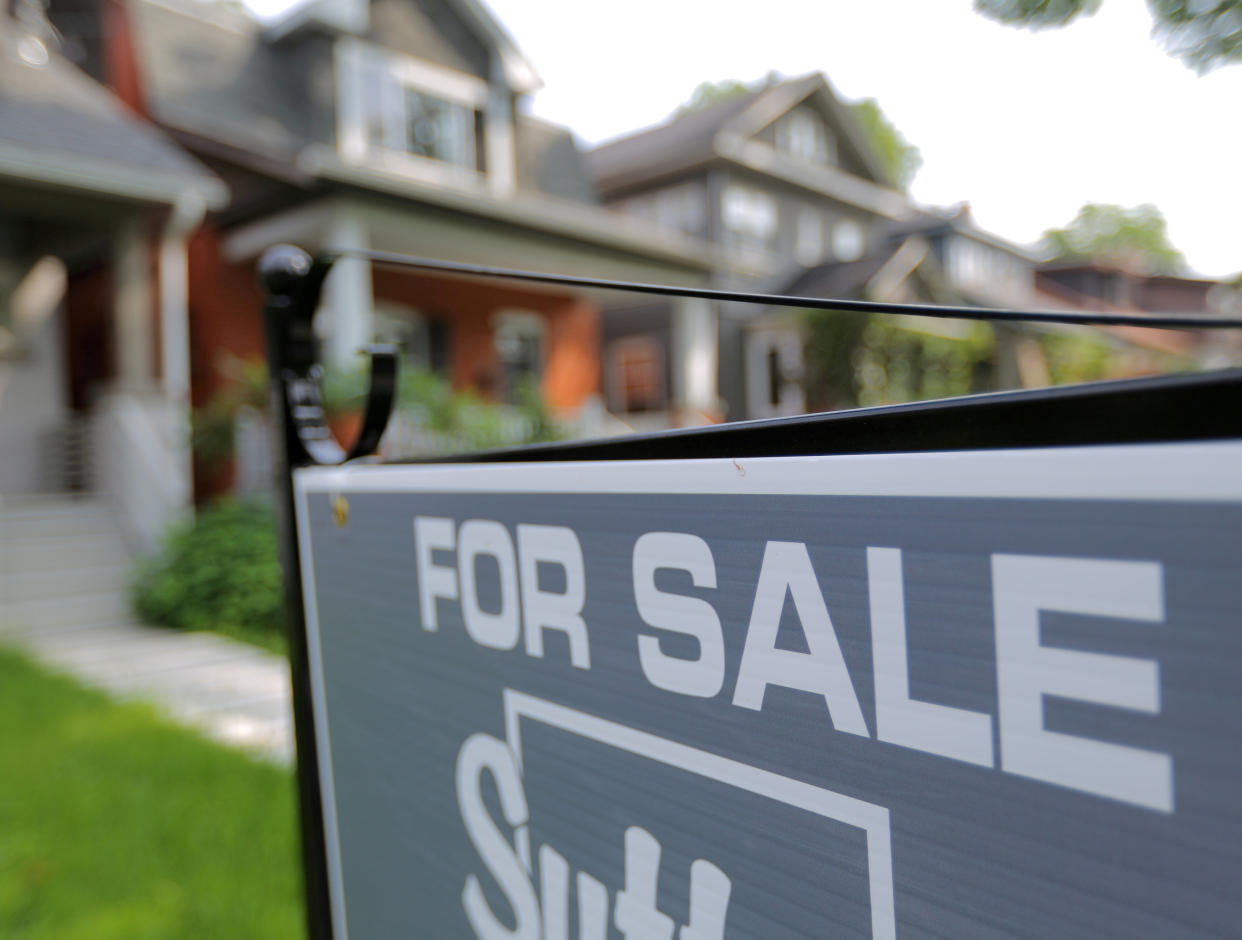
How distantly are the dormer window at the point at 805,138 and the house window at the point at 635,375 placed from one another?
221 inches

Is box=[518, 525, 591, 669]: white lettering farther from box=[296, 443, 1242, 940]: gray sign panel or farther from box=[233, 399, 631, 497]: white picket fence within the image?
box=[233, 399, 631, 497]: white picket fence

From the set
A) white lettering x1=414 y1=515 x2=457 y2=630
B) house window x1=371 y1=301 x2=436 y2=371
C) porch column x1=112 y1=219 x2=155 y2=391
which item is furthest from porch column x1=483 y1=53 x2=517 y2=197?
white lettering x1=414 y1=515 x2=457 y2=630

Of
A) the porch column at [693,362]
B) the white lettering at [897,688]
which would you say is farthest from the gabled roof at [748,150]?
the white lettering at [897,688]

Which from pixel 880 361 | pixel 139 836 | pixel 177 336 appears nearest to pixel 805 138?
pixel 880 361

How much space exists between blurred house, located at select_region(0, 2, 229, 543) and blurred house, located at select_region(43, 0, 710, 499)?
2.44 ft

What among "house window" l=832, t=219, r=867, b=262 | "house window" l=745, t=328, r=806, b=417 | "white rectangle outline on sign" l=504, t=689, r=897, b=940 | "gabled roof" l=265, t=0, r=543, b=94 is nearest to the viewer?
"white rectangle outline on sign" l=504, t=689, r=897, b=940

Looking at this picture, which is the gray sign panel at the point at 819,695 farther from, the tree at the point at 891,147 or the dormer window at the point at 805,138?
the tree at the point at 891,147

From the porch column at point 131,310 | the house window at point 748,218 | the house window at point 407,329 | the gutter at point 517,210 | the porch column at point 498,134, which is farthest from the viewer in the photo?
the house window at point 748,218

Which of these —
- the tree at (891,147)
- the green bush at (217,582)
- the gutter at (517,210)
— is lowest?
the green bush at (217,582)

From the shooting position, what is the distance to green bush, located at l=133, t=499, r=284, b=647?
632cm

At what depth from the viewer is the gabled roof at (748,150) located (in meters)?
17.6

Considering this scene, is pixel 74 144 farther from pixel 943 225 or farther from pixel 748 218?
pixel 943 225

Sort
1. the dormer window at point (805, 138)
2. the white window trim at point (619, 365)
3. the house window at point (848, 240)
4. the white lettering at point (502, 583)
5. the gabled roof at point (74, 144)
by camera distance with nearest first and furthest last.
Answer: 1. the white lettering at point (502, 583)
2. the gabled roof at point (74, 144)
3. the white window trim at point (619, 365)
4. the dormer window at point (805, 138)
5. the house window at point (848, 240)

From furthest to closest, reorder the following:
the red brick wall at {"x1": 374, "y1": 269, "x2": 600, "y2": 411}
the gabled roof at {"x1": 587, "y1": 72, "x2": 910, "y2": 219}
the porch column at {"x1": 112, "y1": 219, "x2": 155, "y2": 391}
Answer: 1. the gabled roof at {"x1": 587, "y1": 72, "x2": 910, "y2": 219}
2. the red brick wall at {"x1": 374, "y1": 269, "x2": 600, "y2": 411}
3. the porch column at {"x1": 112, "y1": 219, "x2": 155, "y2": 391}
